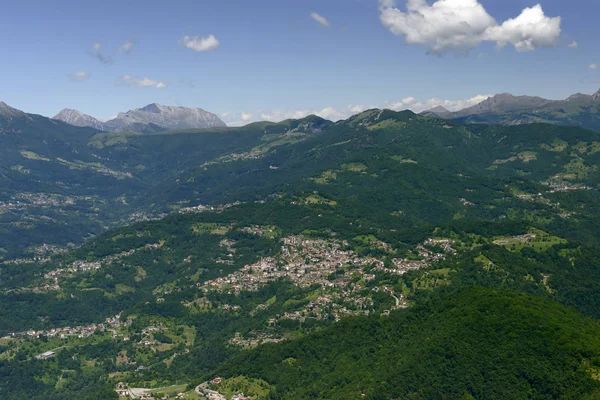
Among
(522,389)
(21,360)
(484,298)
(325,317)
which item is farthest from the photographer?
(21,360)

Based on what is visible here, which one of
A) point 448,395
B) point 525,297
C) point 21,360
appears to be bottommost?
point 21,360

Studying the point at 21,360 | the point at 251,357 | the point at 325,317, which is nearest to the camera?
the point at 251,357

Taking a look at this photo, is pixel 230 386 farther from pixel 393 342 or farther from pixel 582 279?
pixel 582 279

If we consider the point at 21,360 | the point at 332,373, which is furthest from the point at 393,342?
the point at 21,360

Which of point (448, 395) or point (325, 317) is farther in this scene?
point (325, 317)

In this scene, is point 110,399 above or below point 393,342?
below

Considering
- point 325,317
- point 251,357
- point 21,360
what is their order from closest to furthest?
point 251,357, point 325,317, point 21,360

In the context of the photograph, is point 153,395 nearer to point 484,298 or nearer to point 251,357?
Result: point 251,357

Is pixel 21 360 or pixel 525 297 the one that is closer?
pixel 525 297

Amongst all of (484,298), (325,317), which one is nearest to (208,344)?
(325,317)
